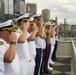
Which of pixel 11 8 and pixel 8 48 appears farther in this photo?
pixel 11 8

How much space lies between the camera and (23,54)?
4656mm

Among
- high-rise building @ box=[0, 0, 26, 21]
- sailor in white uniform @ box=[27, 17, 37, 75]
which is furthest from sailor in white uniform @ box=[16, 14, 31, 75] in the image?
high-rise building @ box=[0, 0, 26, 21]

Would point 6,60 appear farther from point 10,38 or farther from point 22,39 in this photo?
point 22,39

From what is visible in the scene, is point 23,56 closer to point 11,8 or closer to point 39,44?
point 39,44

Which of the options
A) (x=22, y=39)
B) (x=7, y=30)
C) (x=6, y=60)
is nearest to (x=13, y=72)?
(x=6, y=60)

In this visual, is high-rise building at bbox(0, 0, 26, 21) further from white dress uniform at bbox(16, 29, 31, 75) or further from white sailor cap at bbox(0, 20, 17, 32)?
white sailor cap at bbox(0, 20, 17, 32)

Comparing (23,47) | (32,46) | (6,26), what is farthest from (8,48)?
(32,46)

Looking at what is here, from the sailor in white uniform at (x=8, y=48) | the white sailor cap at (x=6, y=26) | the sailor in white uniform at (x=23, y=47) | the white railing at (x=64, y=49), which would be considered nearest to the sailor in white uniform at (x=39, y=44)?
the sailor in white uniform at (x=23, y=47)

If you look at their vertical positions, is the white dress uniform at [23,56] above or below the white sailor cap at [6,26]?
below

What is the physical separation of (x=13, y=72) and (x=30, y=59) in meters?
1.34

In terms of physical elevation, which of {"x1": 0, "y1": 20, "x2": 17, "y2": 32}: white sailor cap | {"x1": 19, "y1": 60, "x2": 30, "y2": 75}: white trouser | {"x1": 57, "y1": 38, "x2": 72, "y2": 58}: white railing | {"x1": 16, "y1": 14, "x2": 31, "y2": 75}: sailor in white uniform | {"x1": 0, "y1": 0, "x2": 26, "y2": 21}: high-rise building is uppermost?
{"x1": 0, "y1": 0, "x2": 26, "y2": 21}: high-rise building

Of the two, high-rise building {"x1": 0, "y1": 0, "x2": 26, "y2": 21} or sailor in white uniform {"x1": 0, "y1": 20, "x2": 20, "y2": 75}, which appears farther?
high-rise building {"x1": 0, "y1": 0, "x2": 26, "y2": 21}

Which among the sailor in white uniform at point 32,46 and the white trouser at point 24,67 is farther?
the sailor in white uniform at point 32,46

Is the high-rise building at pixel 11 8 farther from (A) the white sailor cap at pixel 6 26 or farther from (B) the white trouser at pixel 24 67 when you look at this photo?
(A) the white sailor cap at pixel 6 26
